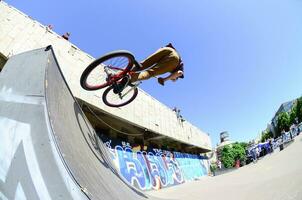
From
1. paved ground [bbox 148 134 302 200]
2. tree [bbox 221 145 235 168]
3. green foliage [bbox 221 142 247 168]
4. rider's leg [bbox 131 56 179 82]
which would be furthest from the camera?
green foliage [bbox 221 142 247 168]

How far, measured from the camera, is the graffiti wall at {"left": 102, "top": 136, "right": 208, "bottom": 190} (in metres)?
11.2

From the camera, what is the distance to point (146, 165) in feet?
44.7

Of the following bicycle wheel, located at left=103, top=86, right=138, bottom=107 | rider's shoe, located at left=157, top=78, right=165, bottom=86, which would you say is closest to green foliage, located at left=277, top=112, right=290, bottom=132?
bicycle wheel, located at left=103, top=86, right=138, bottom=107

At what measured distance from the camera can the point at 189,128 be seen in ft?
82.2

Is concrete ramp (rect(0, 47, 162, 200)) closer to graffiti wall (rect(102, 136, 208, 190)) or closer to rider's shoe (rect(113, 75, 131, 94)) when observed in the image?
rider's shoe (rect(113, 75, 131, 94))

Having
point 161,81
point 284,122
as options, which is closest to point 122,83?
point 161,81

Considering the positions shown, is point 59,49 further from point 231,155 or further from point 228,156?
point 231,155

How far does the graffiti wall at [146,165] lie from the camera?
36.9 ft

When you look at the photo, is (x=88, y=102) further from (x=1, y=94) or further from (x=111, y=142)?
(x=1, y=94)

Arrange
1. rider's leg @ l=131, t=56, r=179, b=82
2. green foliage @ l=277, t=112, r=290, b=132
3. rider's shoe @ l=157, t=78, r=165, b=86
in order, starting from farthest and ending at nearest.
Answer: green foliage @ l=277, t=112, r=290, b=132
rider's shoe @ l=157, t=78, r=165, b=86
rider's leg @ l=131, t=56, r=179, b=82

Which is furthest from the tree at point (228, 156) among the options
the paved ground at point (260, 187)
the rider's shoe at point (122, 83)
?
the rider's shoe at point (122, 83)

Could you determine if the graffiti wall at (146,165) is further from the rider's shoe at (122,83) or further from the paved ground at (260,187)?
the rider's shoe at (122,83)

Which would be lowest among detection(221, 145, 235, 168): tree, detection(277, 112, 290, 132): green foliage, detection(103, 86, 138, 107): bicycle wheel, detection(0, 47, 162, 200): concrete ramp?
detection(221, 145, 235, 168): tree

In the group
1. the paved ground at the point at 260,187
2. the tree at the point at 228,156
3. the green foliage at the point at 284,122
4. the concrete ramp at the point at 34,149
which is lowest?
the tree at the point at 228,156
